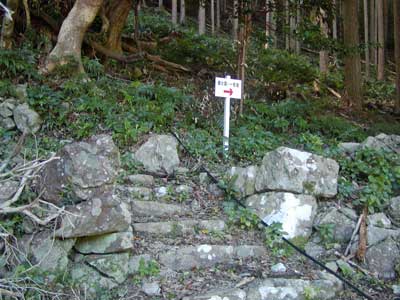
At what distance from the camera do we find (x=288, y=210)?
474 centimetres

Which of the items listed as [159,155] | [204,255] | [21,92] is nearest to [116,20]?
[21,92]

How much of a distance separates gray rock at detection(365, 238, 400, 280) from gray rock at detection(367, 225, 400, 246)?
63 millimetres

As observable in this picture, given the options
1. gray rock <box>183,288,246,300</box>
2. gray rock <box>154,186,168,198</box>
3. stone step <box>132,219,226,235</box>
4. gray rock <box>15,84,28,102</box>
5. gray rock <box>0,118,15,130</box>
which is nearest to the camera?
gray rock <box>183,288,246,300</box>

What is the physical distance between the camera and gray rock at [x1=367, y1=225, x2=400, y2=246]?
4.53m

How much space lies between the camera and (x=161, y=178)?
5336 millimetres

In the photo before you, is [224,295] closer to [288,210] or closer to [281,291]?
[281,291]

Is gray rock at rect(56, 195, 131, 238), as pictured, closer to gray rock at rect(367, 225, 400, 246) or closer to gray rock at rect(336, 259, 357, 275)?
gray rock at rect(336, 259, 357, 275)

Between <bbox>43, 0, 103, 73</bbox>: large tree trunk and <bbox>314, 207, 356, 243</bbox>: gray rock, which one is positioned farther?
<bbox>43, 0, 103, 73</bbox>: large tree trunk

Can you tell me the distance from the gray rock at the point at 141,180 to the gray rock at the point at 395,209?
2625 mm

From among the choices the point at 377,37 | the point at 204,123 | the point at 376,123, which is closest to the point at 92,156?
the point at 204,123

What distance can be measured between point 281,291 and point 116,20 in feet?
22.1

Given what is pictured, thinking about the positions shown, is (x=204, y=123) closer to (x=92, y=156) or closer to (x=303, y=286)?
(x=92, y=156)

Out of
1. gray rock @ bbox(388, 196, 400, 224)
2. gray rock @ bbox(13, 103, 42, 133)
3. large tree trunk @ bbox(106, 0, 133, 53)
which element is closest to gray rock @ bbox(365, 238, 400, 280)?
gray rock @ bbox(388, 196, 400, 224)

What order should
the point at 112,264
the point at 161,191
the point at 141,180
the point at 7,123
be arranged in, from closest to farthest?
the point at 112,264
the point at 161,191
the point at 141,180
the point at 7,123
